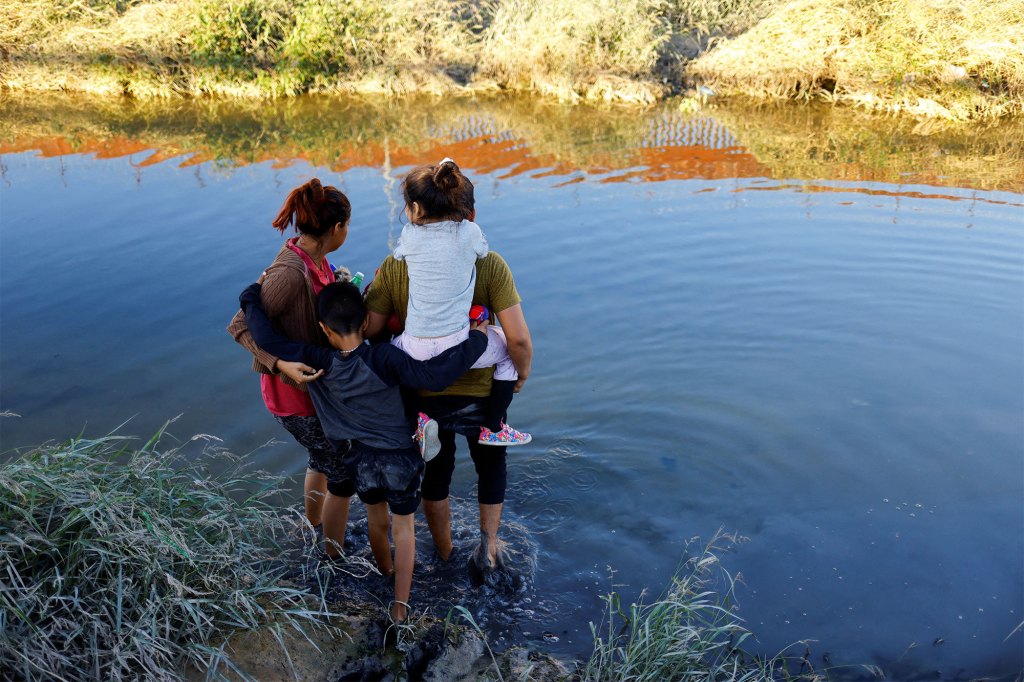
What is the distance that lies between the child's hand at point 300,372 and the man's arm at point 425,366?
219 mm

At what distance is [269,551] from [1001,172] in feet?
31.4

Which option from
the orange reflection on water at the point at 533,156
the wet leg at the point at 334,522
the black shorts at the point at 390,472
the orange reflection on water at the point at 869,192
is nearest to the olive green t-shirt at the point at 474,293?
the black shorts at the point at 390,472

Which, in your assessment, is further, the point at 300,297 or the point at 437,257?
the point at 300,297

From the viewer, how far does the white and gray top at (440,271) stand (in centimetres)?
294

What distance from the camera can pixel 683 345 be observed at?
596 centimetres

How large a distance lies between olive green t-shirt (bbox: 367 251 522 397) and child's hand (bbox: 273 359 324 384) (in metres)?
0.35

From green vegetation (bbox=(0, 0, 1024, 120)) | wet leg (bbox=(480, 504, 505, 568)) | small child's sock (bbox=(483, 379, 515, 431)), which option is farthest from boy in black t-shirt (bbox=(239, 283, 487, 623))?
green vegetation (bbox=(0, 0, 1024, 120))

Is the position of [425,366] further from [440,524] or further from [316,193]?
[440,524]

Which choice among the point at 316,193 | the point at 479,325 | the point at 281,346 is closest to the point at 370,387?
the point at 281,346

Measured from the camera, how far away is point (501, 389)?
10.6 ft

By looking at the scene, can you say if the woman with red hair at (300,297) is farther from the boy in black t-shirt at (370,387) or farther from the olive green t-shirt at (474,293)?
the olive green t-shirt at (474,293)

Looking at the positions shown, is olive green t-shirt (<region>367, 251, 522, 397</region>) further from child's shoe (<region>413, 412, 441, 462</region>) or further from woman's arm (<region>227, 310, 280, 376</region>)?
woman's arm (<region>227, 310, 280, 376</region>)

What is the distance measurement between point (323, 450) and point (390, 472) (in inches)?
15.1

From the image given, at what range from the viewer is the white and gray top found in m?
2.94
